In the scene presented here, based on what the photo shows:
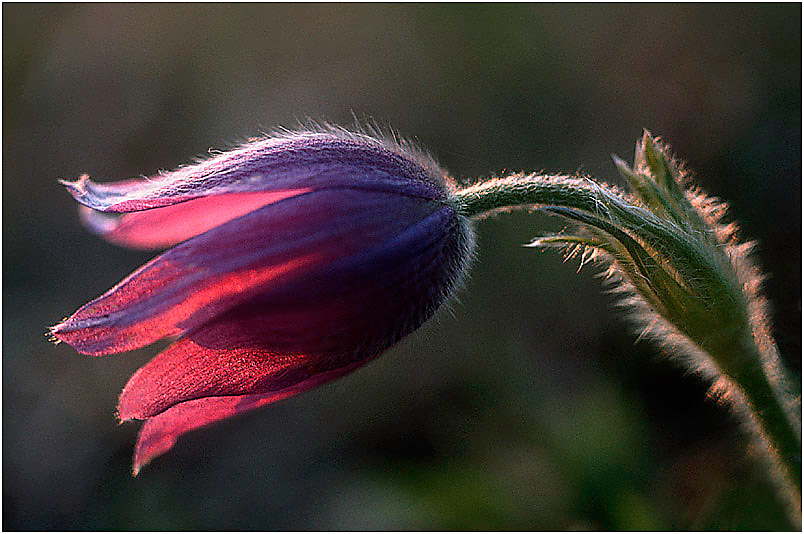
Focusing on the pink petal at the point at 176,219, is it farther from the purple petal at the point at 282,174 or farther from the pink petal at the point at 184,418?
the pink petal at the point at 184,418

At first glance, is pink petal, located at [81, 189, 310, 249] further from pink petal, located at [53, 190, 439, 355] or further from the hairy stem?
the hairy stem

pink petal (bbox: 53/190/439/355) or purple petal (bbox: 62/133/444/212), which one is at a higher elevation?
purple petal (bbox: 62/133/444/212)

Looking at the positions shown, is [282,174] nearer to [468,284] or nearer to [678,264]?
[678,264]

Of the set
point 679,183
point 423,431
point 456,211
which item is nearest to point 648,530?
point 423,431

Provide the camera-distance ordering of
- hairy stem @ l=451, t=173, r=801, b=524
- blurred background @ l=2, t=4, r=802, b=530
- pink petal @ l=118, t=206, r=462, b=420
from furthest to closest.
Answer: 1. blurred background @ l=2, t=4, r=802, b=530
2. hairy stem @ l=451, t=173, r=801, b=524
3. pink petal @ l=118, t=206, r=462, b=420

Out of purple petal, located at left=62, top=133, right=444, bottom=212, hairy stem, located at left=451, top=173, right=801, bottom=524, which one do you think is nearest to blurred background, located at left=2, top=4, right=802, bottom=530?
hairy stem, located at left=451, top=173, right=801, bottom=524

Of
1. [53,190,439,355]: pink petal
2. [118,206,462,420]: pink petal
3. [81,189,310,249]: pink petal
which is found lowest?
[118,206,462,420]: pink petal

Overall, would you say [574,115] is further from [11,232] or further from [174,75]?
[11,232]

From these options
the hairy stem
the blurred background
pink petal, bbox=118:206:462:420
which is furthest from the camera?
the blurred background
